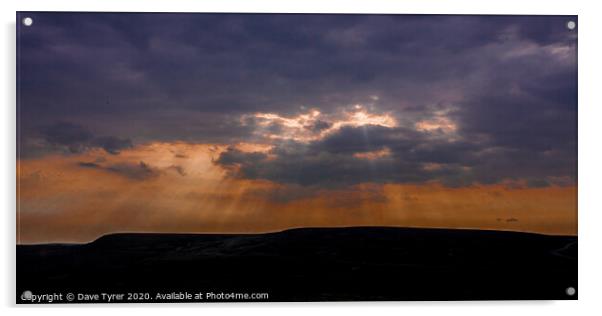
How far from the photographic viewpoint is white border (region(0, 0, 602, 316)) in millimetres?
3752

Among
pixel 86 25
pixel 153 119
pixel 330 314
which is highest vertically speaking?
pixel 86 25

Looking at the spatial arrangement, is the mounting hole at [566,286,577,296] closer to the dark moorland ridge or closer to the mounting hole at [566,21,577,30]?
the dark moorland ridge

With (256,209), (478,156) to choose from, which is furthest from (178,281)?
(478,156)

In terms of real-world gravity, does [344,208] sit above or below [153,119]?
below

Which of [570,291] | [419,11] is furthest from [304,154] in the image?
[570,291]

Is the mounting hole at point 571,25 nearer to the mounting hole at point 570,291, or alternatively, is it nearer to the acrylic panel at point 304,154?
the acrylic panel at point 304,154

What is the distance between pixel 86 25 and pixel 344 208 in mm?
1966

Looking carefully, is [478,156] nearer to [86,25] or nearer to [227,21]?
[227,21]

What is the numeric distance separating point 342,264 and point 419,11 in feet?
5.50

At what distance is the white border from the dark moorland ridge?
74 mm

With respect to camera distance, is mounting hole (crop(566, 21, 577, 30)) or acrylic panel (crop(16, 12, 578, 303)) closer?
acrylic panel (crop(16, 12, 578, 303))

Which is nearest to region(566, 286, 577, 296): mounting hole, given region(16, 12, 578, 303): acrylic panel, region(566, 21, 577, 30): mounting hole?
region(16, 12, 578, 303): acrylic panel

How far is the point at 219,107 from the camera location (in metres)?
3.85

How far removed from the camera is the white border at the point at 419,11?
3.75 m
